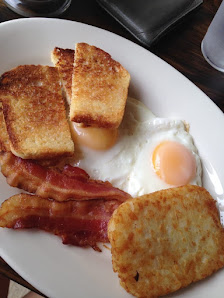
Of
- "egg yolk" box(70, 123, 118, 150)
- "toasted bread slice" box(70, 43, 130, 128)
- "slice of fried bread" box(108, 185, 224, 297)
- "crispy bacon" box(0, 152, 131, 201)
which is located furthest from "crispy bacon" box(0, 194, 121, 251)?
"toasted bread slice" box(70, 43, 130, 128)

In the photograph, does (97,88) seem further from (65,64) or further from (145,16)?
(145,16)

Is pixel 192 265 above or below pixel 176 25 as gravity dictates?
below

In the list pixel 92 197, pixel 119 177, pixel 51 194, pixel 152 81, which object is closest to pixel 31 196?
pixel 51 194

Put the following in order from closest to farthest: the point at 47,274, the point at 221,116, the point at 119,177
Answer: the point at 47,274
the point at 119,177
the point at 221,116

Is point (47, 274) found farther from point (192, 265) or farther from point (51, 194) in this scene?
point (192, 265)

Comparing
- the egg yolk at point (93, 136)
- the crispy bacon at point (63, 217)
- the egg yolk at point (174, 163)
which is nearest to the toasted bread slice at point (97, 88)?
the egg yolk at point (93, 136)

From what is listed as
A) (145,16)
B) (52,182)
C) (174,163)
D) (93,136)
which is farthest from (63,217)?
(145,16)
